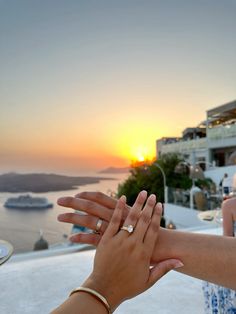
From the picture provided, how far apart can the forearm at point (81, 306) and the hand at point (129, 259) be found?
0.05ft

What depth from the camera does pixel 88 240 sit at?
519 mm

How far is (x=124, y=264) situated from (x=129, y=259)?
0.03ft

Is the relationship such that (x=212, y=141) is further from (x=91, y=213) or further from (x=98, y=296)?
(x=98, y=296)

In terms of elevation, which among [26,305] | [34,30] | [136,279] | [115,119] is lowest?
[26,305]

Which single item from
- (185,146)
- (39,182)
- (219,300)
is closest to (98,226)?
(219,300)

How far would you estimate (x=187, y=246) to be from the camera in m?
0.50

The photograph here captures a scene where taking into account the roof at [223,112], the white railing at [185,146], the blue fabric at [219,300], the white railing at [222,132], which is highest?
the roof at [223,112]

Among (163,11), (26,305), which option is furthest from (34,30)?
(26,305)

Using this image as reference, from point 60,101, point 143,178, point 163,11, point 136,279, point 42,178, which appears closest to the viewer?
point 136,279

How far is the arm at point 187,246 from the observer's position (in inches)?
18.4

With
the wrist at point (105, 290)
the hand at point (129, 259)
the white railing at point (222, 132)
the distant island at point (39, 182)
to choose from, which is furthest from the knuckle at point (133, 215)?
the white railing at point (222, 132)

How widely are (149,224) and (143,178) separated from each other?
16.2m

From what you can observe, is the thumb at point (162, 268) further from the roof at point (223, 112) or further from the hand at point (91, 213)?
the roof at point (223, 112)

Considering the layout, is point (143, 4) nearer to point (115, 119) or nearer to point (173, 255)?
point (115, 119)
